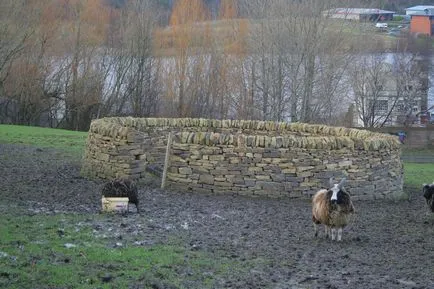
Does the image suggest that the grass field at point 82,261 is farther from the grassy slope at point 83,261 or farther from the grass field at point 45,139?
the grass field at point 45,139

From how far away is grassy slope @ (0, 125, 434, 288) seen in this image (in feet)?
30.1

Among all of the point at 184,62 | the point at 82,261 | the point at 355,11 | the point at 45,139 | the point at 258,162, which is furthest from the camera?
the point at 184,62

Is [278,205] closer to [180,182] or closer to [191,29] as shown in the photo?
[180,182]

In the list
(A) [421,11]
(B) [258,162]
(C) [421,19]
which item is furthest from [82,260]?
(A) [421,11]

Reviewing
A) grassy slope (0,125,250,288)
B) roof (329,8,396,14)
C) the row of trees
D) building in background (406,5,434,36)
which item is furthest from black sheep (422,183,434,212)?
building in background (406,5,434,36)

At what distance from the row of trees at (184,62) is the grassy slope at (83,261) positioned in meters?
27.8

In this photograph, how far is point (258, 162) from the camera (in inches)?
706

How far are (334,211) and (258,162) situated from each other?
4989mm

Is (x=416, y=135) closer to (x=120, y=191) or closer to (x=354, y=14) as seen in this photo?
(x=354, y=14)

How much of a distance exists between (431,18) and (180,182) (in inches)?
1839

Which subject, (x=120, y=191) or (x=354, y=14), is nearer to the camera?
(x=120, y=191)

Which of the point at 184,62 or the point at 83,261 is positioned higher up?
the point at 184,62

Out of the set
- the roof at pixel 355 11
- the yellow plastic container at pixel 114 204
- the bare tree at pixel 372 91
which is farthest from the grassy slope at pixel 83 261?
the bare tree at pixel 372 91

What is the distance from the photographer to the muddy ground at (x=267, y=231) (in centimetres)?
1068
